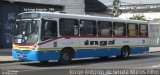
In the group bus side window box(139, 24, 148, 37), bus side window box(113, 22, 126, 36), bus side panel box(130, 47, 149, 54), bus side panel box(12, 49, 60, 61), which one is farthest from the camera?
bus side window box(139, 24, 148, 37)

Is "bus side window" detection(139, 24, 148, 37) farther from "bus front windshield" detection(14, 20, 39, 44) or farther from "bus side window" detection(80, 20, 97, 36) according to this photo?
"bus front windshield" detection(14, 20, 39, 44)

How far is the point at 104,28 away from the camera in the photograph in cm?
2522

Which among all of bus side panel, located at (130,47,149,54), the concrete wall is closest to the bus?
bus side panel, located at (130,47,149,54)

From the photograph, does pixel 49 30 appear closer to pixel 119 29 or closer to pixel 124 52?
pixel 119 29

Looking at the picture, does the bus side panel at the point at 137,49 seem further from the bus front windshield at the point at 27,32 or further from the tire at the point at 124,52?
the bus front windshield at the point at 27,32

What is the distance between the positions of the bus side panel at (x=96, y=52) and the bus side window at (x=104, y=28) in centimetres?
97

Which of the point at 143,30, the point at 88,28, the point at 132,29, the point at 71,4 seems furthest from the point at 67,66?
the point at 71,4

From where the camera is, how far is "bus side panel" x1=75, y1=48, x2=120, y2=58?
76.1 ft

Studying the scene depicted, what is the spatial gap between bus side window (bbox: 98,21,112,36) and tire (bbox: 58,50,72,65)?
3.13 m

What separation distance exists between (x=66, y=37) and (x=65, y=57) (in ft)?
3.46

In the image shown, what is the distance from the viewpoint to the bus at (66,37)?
68.1ft

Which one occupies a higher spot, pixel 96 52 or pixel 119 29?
pixel 119 29

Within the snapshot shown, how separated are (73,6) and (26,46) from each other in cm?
1868

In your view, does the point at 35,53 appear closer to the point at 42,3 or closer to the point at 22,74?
the point at 22,74
